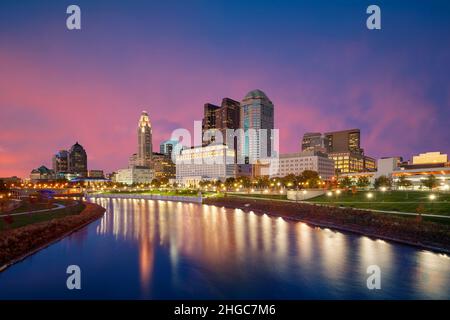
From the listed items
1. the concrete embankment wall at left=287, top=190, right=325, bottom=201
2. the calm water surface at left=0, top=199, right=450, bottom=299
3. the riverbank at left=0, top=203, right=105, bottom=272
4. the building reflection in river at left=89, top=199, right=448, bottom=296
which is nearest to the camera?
the calm water surface at left=0, top=199, right=450, bottom=299

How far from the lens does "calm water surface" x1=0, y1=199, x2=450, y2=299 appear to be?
818 inches

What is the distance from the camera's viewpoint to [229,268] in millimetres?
26141

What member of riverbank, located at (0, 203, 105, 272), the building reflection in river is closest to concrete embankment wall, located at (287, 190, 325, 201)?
the building reflection in river

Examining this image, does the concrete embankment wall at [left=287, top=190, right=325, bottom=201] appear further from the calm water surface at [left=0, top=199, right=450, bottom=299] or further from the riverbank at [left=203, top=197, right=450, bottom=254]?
the calm water surface at [left=0, top=199, right=450, bottom=299]

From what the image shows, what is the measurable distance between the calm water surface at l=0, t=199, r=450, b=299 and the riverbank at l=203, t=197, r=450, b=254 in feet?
7.06

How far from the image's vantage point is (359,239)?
36.8 meters

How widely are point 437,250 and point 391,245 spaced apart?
188 inches

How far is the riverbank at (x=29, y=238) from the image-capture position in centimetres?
2586

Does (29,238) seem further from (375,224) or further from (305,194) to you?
(305,194)

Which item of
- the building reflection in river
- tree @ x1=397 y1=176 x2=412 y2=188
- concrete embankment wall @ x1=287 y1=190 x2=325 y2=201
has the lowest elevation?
the building reflection in river

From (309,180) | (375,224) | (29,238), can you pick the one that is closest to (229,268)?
(29,238)

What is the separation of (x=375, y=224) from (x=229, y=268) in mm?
26746
